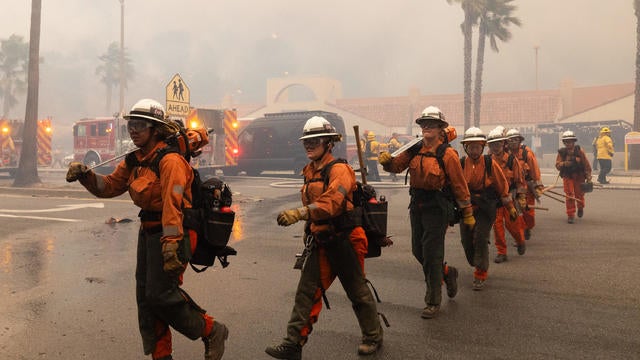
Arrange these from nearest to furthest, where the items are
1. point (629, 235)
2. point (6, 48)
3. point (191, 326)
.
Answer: point (191, 326)
point (629, 235)
point (6, 48)

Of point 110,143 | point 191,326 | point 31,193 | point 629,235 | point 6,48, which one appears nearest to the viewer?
point 191,326

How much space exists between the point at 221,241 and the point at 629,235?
A: 777cm

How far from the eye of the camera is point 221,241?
3.79 metres

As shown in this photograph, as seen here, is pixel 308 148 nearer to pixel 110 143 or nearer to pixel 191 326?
pixel 191 326

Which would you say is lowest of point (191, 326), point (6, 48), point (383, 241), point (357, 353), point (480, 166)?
point (357, 353)

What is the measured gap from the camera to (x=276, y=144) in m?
22.5

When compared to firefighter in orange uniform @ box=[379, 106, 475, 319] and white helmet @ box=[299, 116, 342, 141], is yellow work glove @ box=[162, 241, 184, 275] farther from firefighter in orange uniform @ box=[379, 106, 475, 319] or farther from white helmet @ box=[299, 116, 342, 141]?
firefighter in orange uniform @ box=[379, 106, 475, 319]

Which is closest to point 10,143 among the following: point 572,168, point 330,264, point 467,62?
point 572,168

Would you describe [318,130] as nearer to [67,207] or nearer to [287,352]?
[287,352]

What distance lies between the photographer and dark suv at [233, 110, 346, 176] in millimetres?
22156

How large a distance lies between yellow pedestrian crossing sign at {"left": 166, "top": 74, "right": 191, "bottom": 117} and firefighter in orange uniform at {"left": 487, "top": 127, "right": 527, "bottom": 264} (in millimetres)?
8625

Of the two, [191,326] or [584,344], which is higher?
[191,326]

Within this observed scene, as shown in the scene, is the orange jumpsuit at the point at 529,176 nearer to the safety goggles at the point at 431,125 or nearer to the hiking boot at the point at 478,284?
the hiking boot at the point at 478,284

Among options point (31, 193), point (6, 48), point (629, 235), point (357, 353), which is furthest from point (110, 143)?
point (6, 48)
